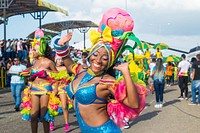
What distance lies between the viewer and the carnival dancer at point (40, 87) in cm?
563

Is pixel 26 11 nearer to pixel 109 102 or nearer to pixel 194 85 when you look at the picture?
pixel 194 85

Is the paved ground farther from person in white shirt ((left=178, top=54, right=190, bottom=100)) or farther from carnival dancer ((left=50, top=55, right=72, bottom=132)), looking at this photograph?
person in white shirt ((left=178, top=54, right=190, bottom=100))

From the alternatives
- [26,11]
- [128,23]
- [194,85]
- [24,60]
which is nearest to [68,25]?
[26,11]

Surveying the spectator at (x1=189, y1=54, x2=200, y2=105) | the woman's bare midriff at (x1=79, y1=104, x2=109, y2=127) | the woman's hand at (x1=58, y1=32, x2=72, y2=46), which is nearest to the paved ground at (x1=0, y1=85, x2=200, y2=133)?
the spectator at (x1=189, y1=54, x2=200, y2=105)

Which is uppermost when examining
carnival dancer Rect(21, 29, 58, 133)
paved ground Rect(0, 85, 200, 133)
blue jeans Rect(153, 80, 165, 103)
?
carnival dancer Rect(21, 29, 58, 133)

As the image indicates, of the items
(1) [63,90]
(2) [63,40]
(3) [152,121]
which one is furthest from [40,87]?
(3) [152,121]

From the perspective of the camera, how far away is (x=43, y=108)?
5.66 metres

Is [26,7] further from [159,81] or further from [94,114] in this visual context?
[94,114]

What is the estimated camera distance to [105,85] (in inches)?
113

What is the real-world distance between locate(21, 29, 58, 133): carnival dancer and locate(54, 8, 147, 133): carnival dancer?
2673 millimetres

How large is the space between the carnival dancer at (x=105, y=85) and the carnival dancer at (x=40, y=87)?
2673mm

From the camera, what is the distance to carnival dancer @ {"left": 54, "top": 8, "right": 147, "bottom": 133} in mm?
2854

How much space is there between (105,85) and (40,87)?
3022mm

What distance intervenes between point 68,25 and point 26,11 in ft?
20.6
